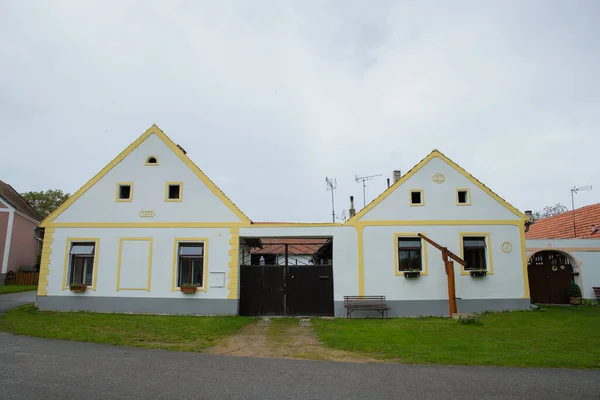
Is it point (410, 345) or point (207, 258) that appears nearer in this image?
point (410, 345)

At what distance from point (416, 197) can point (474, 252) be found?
3.19m

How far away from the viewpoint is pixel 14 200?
3244 cm

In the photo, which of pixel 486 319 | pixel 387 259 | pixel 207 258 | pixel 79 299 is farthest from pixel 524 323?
pixel 79 299

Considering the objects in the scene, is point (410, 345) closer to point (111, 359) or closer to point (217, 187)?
point (111, 359)

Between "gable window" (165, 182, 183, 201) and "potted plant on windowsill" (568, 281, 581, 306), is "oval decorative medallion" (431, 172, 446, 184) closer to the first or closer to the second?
"potted plant on windowsill" (568, 281, 581, 306)

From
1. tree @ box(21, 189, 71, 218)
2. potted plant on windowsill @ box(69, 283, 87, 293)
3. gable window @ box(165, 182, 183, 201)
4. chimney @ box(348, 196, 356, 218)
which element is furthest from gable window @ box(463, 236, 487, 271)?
tree @ box(21, 189, 71, 218)

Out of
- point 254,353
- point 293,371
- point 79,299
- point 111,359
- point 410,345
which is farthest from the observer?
point 79,299

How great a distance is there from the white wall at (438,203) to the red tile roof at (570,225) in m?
8.37

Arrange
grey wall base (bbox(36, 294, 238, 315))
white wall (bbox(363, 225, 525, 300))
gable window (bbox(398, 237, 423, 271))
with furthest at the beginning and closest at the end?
gable window (bbox(398, 237, 423, 271)), white wall (bbox(363, 225, 525, 300)), grey wall base (bbox(36, 294, 238, 315))

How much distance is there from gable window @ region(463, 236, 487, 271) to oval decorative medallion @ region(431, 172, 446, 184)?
8.28 ft

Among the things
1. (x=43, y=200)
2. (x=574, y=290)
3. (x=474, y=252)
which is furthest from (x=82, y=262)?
(x=43, y=200)

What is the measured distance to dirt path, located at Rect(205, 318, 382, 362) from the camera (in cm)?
995

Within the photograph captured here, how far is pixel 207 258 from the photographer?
1711 centimetres

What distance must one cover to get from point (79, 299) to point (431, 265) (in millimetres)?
13826
